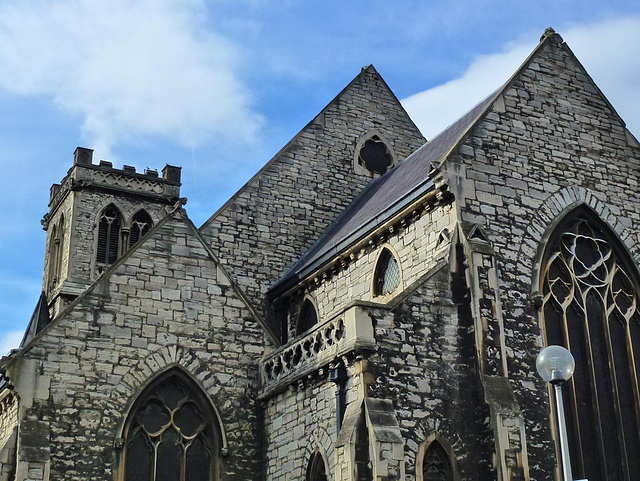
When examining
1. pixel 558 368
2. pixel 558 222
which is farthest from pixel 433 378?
pixel 558 368

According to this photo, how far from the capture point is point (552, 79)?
2200 centimetres

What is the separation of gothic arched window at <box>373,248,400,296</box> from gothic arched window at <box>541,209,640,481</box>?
295cm

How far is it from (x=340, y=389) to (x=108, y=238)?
20934 millimetres

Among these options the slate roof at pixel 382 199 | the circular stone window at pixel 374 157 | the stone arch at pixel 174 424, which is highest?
the circular stone window at pixel 374 157

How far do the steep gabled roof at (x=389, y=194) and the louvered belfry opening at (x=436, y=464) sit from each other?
16.2 ft

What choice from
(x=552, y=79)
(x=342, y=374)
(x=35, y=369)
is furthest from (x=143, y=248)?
(x=552, y=79)

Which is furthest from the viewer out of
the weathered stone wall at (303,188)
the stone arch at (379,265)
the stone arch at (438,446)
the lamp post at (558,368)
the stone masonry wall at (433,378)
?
the weathered stone wall at (303,188)

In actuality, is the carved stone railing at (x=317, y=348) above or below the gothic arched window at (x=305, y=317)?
below

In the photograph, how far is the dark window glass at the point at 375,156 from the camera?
92.2ft

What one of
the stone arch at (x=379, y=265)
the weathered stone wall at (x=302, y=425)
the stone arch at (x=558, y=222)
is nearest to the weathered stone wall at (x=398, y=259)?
the stone arch at (x=379, y=265)

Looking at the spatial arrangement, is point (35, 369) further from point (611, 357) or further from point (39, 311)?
point (611, 357)

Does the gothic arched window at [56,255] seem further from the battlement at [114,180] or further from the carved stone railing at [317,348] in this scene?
the carved stone railing at [317,348]

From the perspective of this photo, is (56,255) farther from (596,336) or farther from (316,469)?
(596,336)

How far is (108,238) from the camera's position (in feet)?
122
